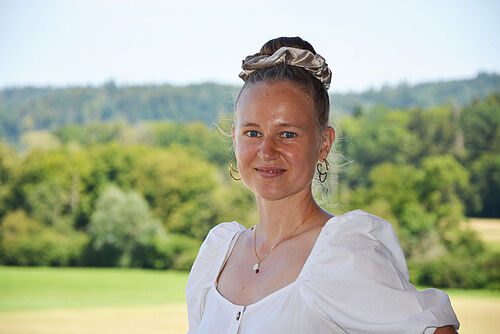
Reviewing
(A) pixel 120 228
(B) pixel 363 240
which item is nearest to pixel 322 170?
(B) pixel 363 240

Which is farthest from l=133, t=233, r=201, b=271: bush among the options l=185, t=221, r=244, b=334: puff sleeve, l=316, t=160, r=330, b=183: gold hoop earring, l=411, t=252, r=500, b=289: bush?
l=316, t=160, r=330, b=183: gold hoop earring

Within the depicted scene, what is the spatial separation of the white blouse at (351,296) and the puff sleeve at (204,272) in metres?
0.18

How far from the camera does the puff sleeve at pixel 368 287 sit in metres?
1.07

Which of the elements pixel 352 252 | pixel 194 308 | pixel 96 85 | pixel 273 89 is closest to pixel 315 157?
pixel 273 89

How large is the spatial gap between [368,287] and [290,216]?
1.07 feet

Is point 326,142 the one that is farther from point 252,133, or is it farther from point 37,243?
point 37,243

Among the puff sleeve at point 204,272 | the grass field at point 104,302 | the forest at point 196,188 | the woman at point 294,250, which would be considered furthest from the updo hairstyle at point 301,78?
the forest at point 196,188

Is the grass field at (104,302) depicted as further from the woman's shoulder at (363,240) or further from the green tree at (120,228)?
the woman's shoulder at (363,240)

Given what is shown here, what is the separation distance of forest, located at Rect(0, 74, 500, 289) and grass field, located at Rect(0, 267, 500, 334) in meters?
0.98

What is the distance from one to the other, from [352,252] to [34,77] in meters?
38.3

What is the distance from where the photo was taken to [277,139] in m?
1.29

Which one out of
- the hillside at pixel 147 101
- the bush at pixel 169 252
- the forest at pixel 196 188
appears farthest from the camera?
the hillside at pixel 147 101

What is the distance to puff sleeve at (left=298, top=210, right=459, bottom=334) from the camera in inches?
42.2

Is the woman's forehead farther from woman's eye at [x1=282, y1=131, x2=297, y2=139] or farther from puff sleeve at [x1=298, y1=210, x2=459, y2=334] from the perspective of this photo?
puff sleeve at [x1=298, y1=210, x2=459, y2=334]
